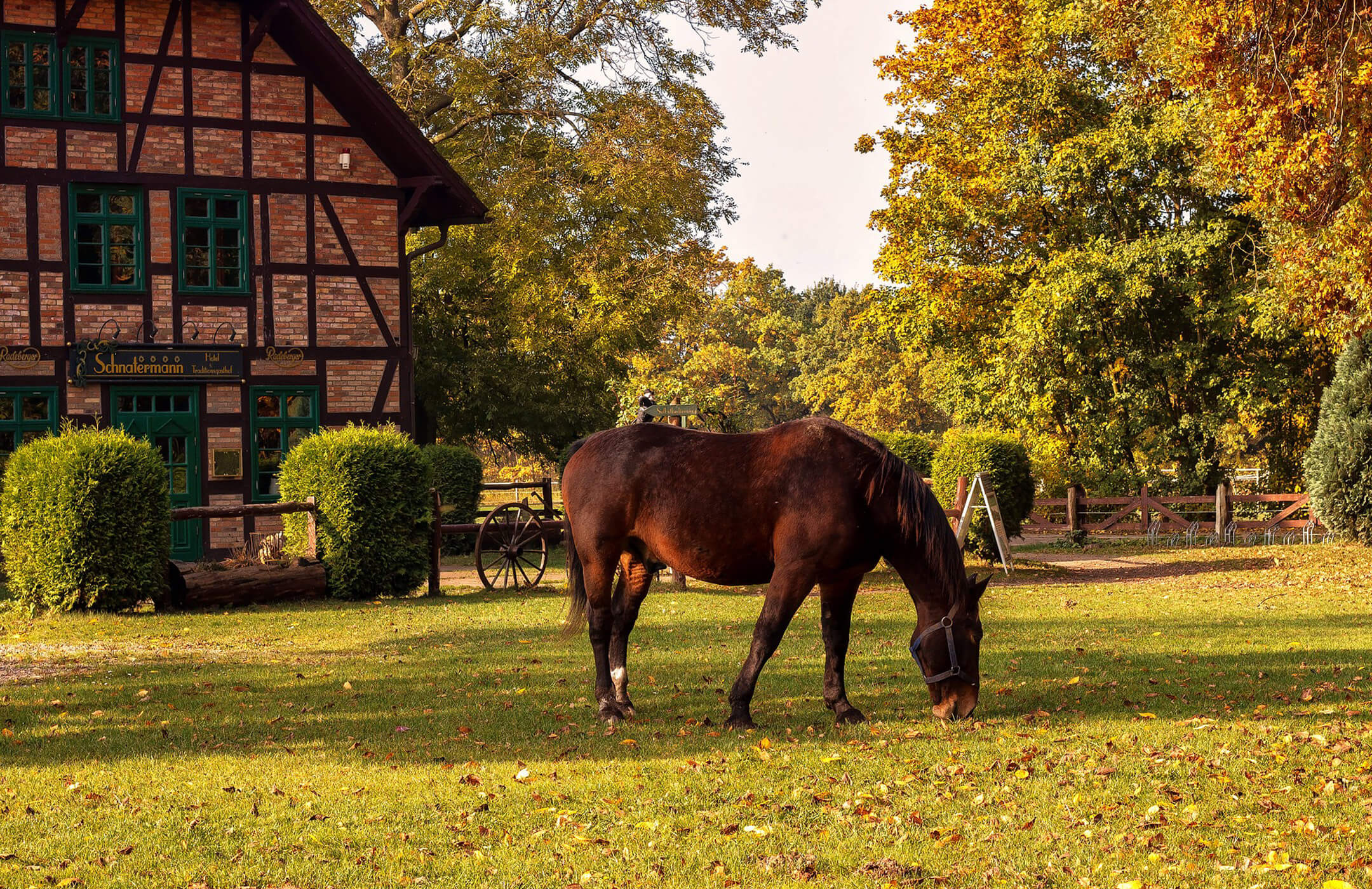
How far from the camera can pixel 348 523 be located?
1594 cm

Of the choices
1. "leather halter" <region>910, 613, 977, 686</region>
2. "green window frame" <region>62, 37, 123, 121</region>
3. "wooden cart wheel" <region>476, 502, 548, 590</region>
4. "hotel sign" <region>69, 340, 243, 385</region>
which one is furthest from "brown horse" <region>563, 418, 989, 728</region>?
"green window frame" <region>62, 37, 123, 121</region>

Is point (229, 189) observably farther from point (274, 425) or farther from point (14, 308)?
point (274, 425)

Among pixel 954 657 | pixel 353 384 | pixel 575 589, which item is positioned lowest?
pixel 954 657

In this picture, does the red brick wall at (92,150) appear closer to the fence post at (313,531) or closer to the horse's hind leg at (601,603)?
the fence post at (313,531)

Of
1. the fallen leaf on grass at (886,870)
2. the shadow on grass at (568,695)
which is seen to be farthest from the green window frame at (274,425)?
the fallen leaf on grass at (886,870)

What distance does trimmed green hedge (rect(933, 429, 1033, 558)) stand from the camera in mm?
20922

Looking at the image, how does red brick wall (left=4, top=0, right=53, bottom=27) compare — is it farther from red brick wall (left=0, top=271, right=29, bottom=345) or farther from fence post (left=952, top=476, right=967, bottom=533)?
fence post (left=952, top=476, right=967, bottom=533)

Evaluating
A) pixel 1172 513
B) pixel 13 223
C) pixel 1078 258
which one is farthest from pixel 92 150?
pixel 1172 513

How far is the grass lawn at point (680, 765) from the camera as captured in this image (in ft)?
16.1

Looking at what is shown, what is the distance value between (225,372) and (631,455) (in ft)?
48.2

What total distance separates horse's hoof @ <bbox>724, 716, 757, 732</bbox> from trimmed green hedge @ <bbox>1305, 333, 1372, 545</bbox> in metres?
19.2

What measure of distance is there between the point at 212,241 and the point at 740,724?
1669cm

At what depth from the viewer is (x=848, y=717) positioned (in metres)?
7.63

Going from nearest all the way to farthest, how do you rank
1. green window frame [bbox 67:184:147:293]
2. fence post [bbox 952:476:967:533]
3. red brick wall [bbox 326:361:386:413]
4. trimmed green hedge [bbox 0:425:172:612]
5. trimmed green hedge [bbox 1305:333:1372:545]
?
trimmed green hedge [bbox 0:425:172:612], fence post [bbox 952:476:967:533], green window frame [bbox 67:184:147:293], red brick wall [bbox 326:361:386:413], trimmed green hedge [bbox 1305:333:1372:545]
